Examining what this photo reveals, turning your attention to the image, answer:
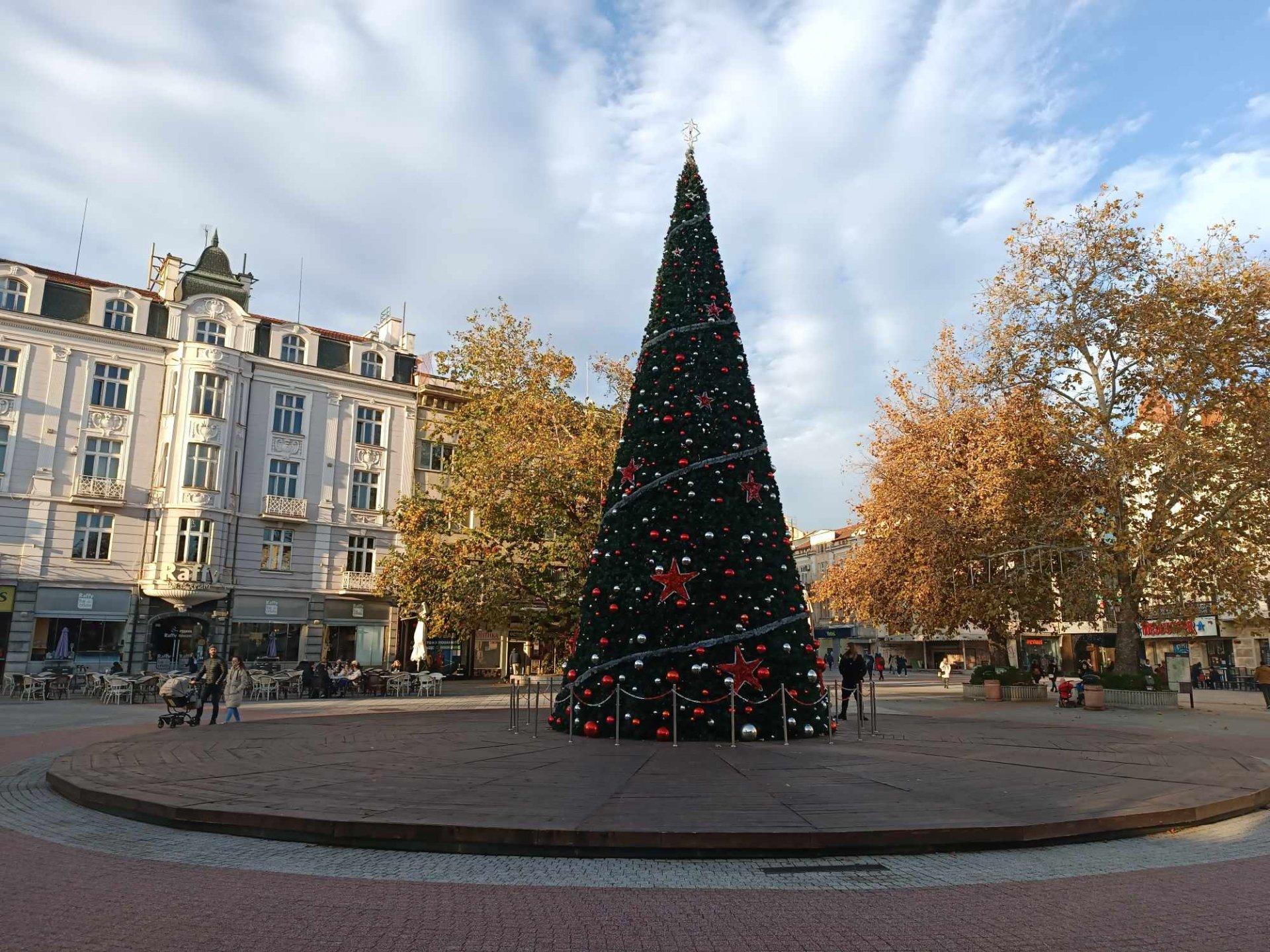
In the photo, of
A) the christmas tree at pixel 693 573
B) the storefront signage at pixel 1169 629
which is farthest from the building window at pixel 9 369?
the storefront signage at pixel 1169 629

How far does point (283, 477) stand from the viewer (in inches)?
1495

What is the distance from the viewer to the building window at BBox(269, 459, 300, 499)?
37.6m

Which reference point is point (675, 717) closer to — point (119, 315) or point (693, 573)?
point (693, 573)

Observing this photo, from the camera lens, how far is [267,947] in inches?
180

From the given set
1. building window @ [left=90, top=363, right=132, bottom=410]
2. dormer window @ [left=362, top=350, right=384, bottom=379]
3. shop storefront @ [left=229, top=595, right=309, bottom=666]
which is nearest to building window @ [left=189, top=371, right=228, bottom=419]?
building window @ [left=90, top=363, right=132, bottom=410]

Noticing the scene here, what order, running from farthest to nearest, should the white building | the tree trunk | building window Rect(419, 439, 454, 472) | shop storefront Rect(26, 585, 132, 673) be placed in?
building window Rect(419, 439, 454, 472), the white building, shop storefront Rect(26, 585, 132, 673), the tree trunk

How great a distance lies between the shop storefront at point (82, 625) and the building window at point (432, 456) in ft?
47.2

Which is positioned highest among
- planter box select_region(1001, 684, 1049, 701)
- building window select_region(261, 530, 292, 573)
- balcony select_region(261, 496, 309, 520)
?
balcony select_region(261, 496, 309, 520)

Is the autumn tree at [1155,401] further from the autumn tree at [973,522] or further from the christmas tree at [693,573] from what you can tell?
the christmas tree at [693,573]

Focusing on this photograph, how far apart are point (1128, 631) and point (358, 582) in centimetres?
3141

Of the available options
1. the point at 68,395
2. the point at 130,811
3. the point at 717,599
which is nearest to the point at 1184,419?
the point at 717,599

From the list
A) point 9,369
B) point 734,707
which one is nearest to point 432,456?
point 9,369

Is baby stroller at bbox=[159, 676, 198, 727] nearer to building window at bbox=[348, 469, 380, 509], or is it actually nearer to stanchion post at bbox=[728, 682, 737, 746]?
stanchion post at bbox=[728, 682, 737, 746]

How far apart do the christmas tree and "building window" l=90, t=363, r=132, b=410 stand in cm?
2960
